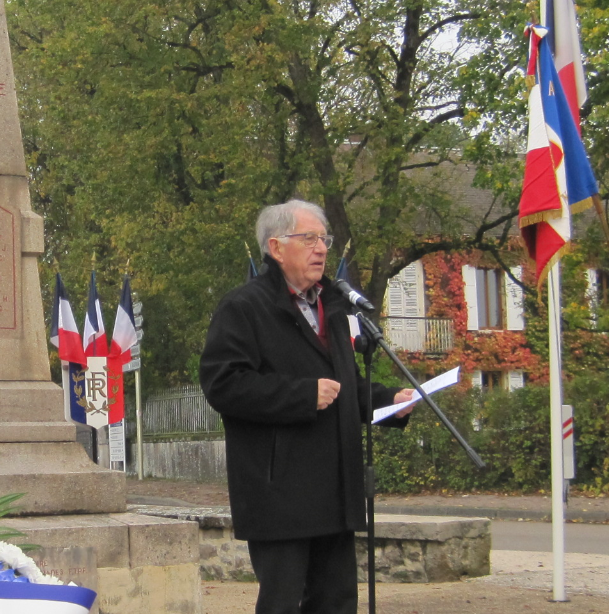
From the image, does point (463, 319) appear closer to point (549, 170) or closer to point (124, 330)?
point (124, 330)

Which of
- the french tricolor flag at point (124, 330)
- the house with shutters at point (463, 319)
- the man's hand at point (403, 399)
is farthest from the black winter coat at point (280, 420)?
the house with shutters at point (463, 319)

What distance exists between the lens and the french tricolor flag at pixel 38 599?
2.11 metres

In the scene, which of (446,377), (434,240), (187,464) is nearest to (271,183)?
(434,240)

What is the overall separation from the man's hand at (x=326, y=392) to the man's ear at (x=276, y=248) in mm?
594

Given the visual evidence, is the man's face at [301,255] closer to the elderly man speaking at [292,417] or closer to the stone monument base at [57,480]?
the elderly man speaking at [292,417]

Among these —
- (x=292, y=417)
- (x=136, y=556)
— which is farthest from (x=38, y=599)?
(x=136, y=556)

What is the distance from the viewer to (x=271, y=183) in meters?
21.6

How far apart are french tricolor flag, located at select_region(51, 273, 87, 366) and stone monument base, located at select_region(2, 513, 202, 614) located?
13.5 m

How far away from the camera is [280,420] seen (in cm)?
415

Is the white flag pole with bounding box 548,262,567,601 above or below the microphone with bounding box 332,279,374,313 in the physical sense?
below

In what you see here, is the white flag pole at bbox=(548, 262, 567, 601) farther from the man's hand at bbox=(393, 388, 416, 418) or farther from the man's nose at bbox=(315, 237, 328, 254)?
the man's nose at bbox=(315, 237, 328, 254)

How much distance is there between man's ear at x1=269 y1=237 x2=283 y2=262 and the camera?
14.7 ft

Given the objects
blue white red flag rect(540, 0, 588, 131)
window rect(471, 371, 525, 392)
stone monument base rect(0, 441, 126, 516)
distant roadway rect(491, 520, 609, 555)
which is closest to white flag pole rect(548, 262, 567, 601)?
blue white red flag rect(540, 0, 588, 131)

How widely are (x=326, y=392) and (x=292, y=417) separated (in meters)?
0.15
